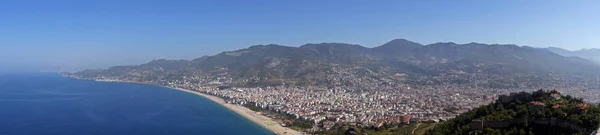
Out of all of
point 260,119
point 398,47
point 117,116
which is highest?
point 398,47

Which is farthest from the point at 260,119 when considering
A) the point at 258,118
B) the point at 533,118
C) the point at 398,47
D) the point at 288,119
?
the point at 398,47

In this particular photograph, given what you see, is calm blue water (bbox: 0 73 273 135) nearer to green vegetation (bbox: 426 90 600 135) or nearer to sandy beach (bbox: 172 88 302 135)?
sandy beach (bbox: 172 88 302 135)

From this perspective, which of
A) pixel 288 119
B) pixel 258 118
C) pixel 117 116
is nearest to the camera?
pixel 288 119

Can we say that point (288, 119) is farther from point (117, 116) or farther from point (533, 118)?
point (533, 118)

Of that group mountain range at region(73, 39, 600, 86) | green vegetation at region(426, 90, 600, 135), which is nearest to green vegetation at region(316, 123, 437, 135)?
green vegetation at region(426, 90, 600, 135)

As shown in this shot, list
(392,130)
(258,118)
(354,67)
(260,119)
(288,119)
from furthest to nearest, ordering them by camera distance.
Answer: (354,67) → (258,118) → (260,119) → (288,119) → (392,130)

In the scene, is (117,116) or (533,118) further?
(117,116)

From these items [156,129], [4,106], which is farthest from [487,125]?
[4,106]
